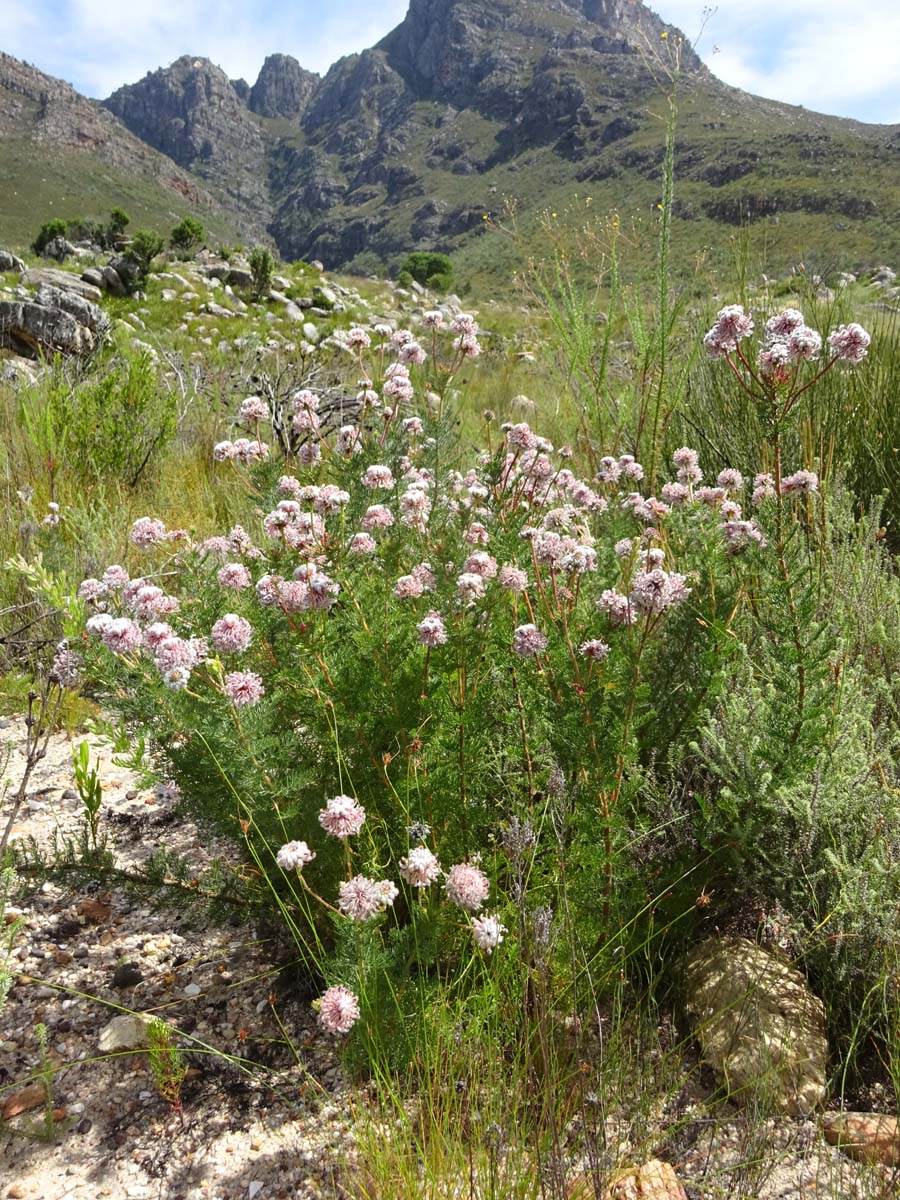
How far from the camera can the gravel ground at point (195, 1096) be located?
1.48 metres

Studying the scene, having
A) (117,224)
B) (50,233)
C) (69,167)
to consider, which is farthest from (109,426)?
(69,167)

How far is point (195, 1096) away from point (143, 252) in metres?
24.7

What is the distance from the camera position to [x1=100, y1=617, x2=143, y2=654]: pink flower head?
167 cm

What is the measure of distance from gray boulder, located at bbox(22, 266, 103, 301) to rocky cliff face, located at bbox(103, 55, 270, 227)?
530 feet

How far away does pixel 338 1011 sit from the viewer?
1.33 meters

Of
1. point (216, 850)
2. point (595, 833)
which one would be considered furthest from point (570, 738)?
point (216, 850)

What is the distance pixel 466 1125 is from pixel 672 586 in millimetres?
1232

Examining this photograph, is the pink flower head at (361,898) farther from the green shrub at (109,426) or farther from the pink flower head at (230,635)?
the green shrub at (109,426)

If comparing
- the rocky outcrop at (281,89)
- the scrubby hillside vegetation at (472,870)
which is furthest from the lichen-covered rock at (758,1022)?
the rocky outcrop at (281,89)

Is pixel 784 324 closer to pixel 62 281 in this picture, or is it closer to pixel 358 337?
pixel 358 337

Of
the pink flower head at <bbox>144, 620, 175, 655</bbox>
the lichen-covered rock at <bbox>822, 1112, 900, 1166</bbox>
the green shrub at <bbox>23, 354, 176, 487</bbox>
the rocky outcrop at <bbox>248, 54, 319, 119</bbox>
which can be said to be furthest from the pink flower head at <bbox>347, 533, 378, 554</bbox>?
the rocky outcrop at <bbox>248, 54, 319, 119</bbox>

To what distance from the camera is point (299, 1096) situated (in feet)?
5.59

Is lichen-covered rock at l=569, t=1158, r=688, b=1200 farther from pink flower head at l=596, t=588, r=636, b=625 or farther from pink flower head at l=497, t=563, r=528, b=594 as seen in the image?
pink flower head at l=497, t=563, r=528, b=594

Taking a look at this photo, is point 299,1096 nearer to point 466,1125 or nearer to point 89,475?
point 466,1125
